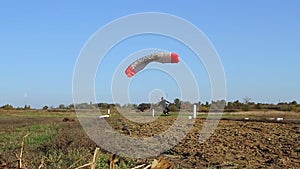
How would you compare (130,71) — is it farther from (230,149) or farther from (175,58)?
(230,149)

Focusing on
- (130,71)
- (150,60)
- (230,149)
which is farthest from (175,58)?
(230,149)

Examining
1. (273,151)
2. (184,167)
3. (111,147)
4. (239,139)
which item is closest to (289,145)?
(273,151)

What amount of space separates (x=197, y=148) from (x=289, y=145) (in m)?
2.14

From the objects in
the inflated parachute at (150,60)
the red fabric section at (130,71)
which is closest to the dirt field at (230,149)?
the red fabric section at (130,71)

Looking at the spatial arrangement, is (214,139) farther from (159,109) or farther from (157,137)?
(159,109)

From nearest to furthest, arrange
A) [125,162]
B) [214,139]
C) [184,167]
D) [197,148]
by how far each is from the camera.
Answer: [125,162]
[184,167]
[197,148]
[214,139]

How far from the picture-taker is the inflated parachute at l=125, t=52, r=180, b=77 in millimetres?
13148

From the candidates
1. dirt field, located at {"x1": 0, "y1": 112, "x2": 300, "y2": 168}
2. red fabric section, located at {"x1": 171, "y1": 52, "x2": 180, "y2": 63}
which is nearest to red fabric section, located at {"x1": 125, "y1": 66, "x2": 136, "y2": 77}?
red fabric section, located at {"x1": 171, "y1": 52, "x2": 180, "y2": 63}

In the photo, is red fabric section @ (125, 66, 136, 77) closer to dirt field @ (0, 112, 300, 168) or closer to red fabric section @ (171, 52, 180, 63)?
red fabric section @ (171, 52, 180, 63)

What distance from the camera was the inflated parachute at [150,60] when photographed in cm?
1315

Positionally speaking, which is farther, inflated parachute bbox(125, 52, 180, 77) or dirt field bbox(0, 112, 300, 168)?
inflated parachute bbox(125, 52, 180, 77)

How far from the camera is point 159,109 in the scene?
26656 millimetres

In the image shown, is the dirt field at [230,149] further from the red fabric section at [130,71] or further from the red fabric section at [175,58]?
the red fabric section at [175,58]

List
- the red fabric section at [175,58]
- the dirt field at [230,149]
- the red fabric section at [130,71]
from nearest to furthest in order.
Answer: the dirt field at [230,149] < the red fabric section at [130,71] < the red fabric section at [175,58]
